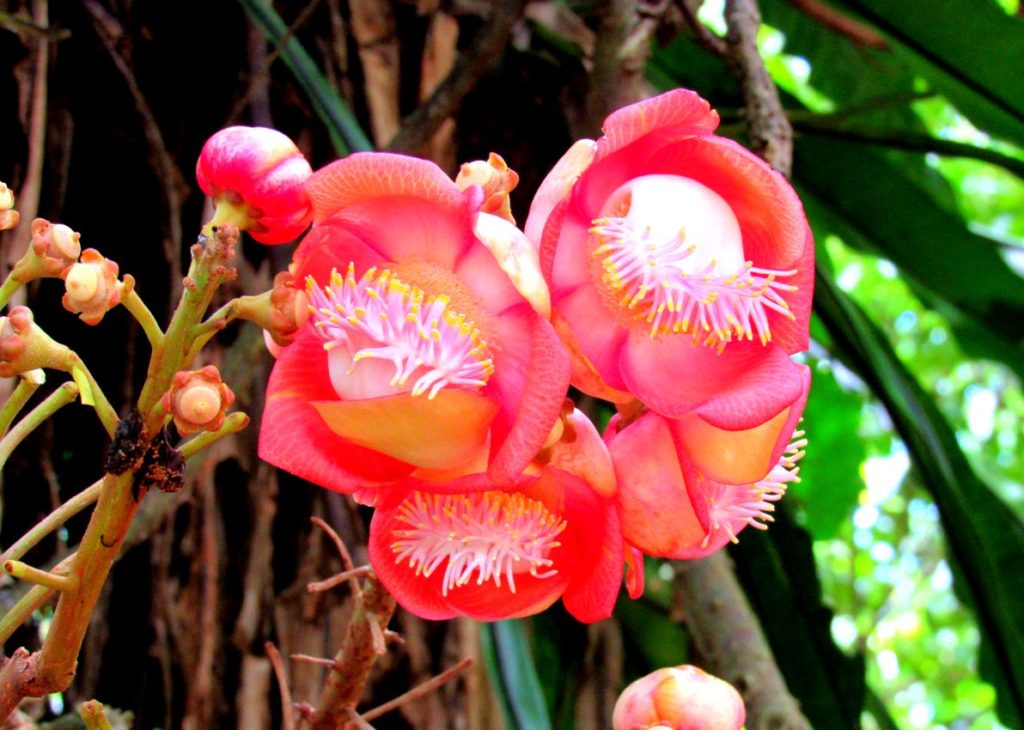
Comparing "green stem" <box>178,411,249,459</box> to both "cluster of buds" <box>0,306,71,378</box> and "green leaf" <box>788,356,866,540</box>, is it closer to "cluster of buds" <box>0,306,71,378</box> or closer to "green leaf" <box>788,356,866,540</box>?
"cluster of buds" <box>0,306,71,378</box>

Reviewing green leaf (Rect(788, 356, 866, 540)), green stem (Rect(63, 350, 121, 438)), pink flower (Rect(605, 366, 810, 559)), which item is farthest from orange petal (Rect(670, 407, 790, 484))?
green leaf (Rect(788, 356, 866, 540))

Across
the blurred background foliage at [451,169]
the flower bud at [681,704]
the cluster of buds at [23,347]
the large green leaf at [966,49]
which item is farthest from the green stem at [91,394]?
the large green leaf at [966,49]

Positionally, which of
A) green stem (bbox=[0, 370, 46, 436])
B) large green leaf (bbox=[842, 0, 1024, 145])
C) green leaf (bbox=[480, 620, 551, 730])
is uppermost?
green stem (bbox=[0, 370, 46, 436])

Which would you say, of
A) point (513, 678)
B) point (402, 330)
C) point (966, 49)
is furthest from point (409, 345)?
point (966, 49)

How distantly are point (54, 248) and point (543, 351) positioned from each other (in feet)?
0.54

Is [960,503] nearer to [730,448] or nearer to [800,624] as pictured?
[800,624]

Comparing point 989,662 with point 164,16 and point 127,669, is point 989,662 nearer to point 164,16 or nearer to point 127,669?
point 127,669

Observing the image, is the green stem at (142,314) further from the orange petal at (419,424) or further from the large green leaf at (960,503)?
the large green leaf at (960,503)

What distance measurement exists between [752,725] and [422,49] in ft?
2.46

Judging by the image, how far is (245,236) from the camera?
3.45ft

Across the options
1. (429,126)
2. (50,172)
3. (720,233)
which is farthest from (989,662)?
(50,172)

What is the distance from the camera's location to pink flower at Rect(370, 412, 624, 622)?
0.44m

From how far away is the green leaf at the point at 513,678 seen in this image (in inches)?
26.0

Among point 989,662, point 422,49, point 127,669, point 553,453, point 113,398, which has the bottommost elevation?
point 989,662
